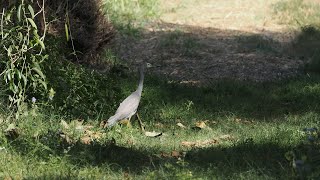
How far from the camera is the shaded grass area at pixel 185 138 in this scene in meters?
5.64

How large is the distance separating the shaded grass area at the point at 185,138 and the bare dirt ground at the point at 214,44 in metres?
1.04

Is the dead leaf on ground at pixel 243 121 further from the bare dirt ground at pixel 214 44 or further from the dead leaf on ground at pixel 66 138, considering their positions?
the dead leaf on ground at pixel 66 138

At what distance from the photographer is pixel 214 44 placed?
13.1 m

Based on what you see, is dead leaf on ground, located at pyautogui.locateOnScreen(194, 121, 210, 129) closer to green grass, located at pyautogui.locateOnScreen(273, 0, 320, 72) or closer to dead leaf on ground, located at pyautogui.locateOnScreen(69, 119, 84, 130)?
dead leaf on ground, located at pyautogui.locateOnScreen(69, 119, 84, 130)

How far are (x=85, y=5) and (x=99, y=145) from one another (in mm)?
4012

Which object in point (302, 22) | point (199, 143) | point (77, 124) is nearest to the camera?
point (199, 143)

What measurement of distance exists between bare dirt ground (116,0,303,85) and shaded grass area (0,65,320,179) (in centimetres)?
104

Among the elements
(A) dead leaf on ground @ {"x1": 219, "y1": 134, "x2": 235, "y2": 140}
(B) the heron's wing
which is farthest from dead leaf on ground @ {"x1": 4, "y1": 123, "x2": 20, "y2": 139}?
(A) dead leaf on ground @ {"x1": 219, "y1": 134, "x2": 235, "y2": 140}

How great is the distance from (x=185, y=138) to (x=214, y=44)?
19.7 ft

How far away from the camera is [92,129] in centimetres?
730

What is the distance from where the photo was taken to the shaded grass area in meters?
5.64

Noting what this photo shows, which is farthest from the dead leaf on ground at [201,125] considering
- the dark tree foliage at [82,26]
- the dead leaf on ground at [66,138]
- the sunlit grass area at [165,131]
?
the dark tree foliage at [82,26]

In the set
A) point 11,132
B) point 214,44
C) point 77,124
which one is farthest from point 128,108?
point 214,44

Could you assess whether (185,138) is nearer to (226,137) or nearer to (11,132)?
(226,137)
